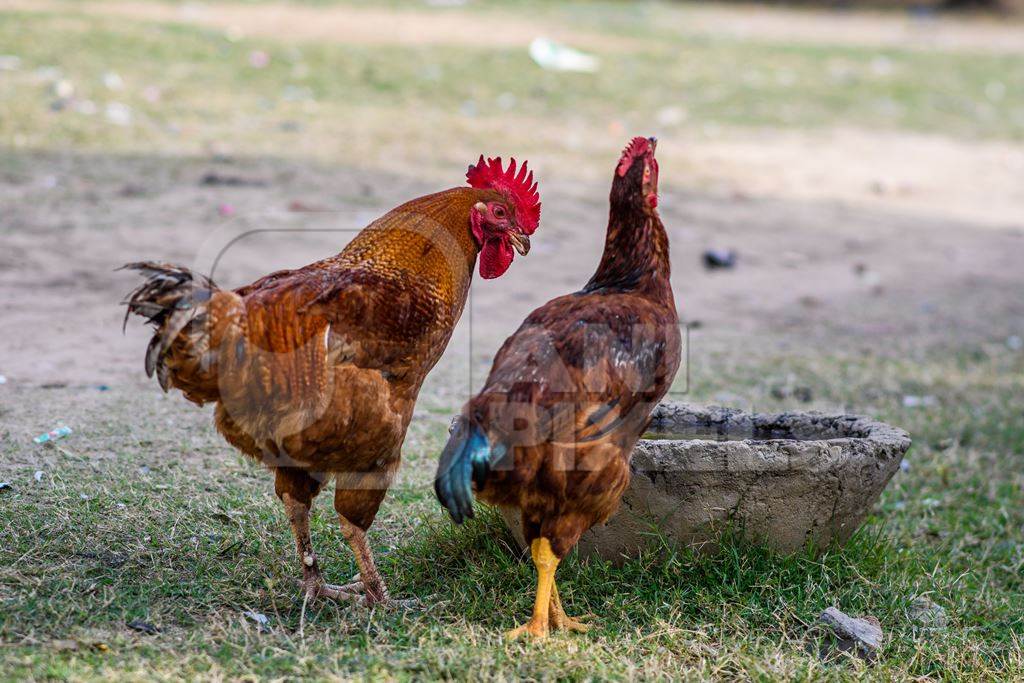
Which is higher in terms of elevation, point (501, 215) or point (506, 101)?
point (506, 101)

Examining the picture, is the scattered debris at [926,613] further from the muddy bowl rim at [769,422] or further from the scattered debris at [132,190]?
the scattered debris at [132,190]

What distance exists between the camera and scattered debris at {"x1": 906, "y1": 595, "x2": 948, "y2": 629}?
364 cm

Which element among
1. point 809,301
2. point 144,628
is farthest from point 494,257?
point 809,301

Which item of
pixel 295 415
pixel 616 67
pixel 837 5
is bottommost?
pixel 295 415

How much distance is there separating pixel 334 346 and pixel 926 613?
2076mm

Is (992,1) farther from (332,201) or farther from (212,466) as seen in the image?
(212,466)

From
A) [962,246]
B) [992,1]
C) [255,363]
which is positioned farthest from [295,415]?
[992,1]

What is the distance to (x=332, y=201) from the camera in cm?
820

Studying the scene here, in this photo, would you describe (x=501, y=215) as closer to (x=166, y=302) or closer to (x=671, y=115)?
(x=166, y=302)

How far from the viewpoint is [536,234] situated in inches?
329

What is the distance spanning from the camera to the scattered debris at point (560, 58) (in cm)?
1273

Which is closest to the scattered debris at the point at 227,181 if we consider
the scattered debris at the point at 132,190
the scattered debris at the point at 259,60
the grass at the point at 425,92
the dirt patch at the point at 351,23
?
the scattered debris at the point at 132,190

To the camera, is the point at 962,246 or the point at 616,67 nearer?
the point at 962,246

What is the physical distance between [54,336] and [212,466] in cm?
175
